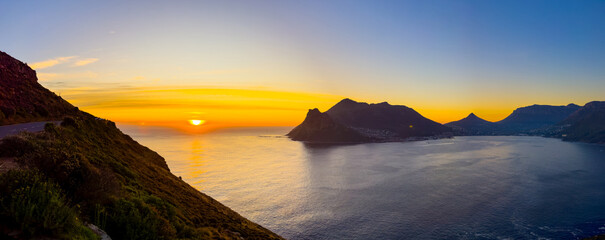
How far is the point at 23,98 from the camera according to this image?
1212 inches

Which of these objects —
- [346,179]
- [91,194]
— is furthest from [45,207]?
[346,179]

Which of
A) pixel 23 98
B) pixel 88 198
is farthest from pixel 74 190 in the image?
pixel 23 98

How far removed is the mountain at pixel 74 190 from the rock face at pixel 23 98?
126mm

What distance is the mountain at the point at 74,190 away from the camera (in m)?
8.67

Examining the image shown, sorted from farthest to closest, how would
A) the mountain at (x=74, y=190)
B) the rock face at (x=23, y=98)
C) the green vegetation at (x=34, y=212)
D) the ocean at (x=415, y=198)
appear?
1. the ocean at (x=415, y=198)
2. the rock face at (x=23, y=98)
3. the mountain at (x=74, y=190)
4. the green vegetation at (x=34, y=212)

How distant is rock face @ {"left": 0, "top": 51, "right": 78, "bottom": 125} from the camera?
27656mm

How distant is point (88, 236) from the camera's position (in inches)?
385

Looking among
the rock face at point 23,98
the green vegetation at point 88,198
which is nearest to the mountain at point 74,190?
the green vegetation at point 88,198

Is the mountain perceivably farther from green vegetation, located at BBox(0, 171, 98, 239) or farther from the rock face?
the rock face

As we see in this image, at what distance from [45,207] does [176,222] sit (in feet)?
32.4

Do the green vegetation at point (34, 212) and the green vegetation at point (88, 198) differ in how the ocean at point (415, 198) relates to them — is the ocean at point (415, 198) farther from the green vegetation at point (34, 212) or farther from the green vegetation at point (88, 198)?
the green vegetation at point (34, 212)

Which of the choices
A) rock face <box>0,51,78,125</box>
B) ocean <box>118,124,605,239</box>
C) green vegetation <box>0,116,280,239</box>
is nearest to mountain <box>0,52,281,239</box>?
green vegetation <box>0,116,280,239</box>

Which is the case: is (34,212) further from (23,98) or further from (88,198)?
(23,98)

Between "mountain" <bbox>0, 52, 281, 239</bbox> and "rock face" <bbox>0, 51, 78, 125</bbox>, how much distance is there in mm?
126
